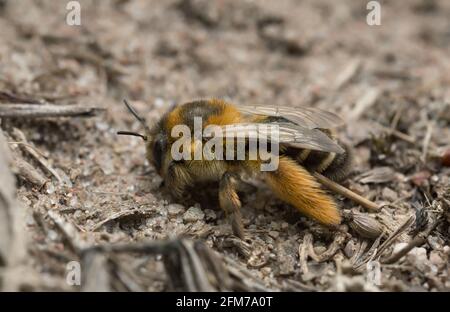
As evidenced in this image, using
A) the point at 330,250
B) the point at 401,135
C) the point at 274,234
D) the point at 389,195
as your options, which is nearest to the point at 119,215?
the point at 274,234

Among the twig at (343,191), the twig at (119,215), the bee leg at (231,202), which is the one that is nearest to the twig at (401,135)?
the twig at (343,191)

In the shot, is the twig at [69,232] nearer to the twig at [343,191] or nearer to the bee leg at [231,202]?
the bee leg at [231,202]

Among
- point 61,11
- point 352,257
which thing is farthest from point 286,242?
point 61,11

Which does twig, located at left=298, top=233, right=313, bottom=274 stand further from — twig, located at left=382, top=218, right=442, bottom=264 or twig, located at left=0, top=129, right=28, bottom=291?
twig, located at left=0, top=129, right=28, bottom=291

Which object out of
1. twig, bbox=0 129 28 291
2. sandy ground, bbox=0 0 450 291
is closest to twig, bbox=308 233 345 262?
sandy ground, bbox=0 0 450 291

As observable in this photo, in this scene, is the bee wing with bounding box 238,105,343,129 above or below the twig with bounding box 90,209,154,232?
above

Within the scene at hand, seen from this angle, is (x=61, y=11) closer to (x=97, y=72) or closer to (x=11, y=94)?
(x=97, y=72)
